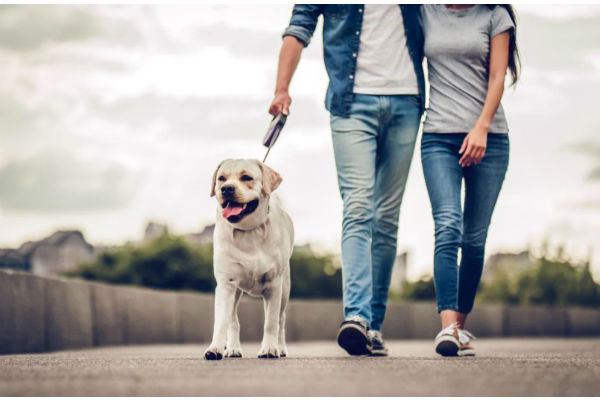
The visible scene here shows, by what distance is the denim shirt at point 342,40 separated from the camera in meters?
6.85

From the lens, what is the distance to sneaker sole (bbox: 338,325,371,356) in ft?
19.9

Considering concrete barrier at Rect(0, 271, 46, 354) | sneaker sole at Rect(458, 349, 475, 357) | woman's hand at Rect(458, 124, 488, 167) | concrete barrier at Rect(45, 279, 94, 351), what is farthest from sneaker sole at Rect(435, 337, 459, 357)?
concrete barrier at Rect(45, 279, 94, 351)

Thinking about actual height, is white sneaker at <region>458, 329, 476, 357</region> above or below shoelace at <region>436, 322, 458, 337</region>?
below

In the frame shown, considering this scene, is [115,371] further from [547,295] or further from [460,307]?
[547,295]

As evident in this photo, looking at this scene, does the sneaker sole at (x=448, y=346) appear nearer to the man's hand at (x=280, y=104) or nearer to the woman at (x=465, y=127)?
the woman at (x=465, y=127)

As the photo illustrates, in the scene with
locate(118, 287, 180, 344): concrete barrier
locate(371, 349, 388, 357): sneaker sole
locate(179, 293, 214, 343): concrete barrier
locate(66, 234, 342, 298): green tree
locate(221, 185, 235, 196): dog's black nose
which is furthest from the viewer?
locate(66, 234, 342, 298): green tree

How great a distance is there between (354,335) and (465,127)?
1.67 m

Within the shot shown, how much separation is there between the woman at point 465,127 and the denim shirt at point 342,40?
0.40 ft

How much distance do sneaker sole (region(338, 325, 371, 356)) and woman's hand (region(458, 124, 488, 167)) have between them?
136 centimetres

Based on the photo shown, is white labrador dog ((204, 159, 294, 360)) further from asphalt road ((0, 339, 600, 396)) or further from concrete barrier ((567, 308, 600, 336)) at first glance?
concrete barrier ((567, 308, 600, 336))

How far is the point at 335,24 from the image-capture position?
6.96 m

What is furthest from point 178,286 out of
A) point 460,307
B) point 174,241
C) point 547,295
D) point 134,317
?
point 460,307

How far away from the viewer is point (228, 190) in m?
6.21

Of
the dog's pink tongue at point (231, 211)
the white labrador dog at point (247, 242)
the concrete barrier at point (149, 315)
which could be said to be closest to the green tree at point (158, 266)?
the concrete barrier at point (149, 315)
